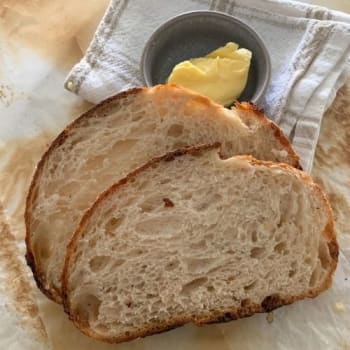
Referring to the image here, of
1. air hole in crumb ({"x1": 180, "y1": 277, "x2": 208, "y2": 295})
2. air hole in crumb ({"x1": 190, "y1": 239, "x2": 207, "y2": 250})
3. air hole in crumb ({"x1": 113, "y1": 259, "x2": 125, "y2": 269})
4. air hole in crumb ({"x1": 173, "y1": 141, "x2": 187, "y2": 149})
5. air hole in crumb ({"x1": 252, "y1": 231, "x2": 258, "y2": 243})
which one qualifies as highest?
air hole in crumb ({"x1": 173, "y1": 141, "x2": 187, "y2": 149})

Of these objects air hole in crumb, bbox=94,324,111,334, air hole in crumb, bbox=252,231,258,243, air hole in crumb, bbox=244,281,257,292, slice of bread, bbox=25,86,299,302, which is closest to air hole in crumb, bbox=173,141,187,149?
slice of bread, bbox=25,86,299,302

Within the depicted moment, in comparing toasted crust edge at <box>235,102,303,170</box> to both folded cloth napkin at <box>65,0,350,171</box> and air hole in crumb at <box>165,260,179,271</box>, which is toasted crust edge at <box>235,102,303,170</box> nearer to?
folded cloth napkin at <box>65,0,350,171</box>

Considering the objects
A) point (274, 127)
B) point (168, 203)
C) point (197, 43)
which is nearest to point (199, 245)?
point (168, 203)

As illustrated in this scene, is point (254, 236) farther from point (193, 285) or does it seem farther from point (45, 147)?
point (45, 147)

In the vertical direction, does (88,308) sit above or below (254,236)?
below

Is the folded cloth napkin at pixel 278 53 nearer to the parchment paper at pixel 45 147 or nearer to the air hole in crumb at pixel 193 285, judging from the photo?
the parchment paper at pixel 45 147

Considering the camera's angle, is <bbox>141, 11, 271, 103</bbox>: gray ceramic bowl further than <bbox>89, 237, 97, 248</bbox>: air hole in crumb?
Yes

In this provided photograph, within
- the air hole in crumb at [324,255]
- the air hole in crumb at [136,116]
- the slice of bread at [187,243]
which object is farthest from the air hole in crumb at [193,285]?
the air hole in crumb at [136,116]
